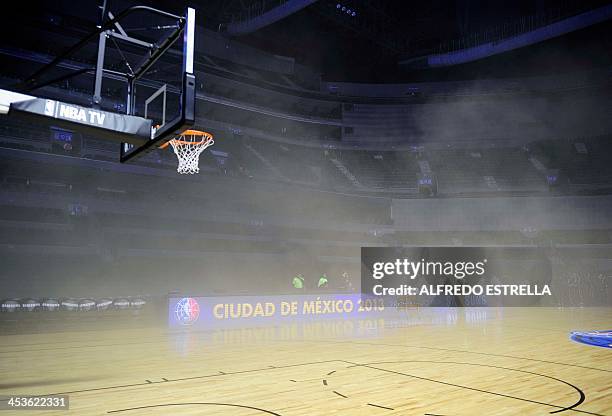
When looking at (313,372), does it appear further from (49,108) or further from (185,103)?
(49,108)

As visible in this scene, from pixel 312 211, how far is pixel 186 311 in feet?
48.0

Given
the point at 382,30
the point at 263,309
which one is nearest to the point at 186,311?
the point at 263,309

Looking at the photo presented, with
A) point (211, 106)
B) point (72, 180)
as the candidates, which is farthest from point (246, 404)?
point (211, 106)

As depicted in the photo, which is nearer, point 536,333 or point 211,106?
point 536,333

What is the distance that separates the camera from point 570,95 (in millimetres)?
25406

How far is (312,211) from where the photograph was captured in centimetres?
2717

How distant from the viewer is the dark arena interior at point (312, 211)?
689 cm

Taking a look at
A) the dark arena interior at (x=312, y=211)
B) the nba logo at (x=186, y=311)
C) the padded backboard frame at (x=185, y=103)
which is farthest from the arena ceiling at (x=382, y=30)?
the padded backboard frame at (x=185, y=103)

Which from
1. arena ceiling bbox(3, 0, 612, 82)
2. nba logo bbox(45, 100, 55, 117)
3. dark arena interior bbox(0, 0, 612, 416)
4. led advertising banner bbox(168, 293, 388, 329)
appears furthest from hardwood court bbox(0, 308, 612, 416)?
arena ceiling bbox(3, 0, 612, 82)

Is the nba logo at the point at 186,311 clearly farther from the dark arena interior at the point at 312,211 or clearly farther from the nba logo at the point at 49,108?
the nba logo at the point at 49,108

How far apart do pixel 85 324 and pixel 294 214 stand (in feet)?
47.0

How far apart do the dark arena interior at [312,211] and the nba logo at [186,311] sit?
0.06 meters

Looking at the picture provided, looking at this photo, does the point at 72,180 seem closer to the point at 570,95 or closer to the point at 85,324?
the point at 85,324

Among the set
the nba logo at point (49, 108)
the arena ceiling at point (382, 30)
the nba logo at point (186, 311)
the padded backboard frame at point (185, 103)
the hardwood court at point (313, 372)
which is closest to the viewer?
the nba logo at point (49, 108)
